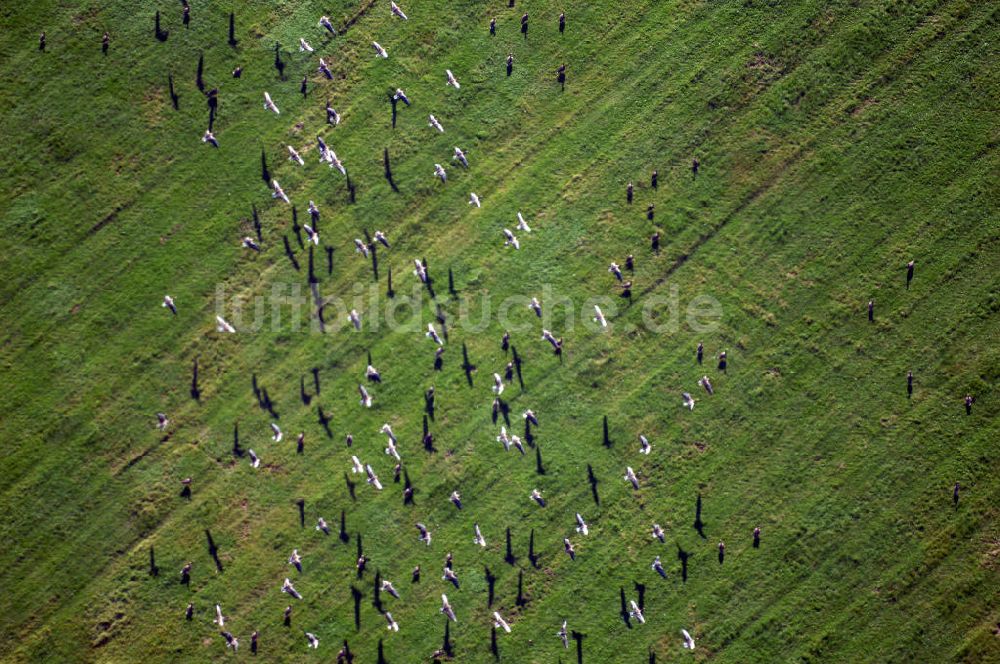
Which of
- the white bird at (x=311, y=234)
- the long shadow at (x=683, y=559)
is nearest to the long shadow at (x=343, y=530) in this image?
the white bird at (x=311, y=234)

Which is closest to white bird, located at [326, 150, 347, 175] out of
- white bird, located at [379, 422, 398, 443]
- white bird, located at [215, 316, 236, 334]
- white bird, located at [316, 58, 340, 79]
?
white bird, located at [316, 58, 340, 79]

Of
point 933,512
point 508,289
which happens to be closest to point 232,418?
point 508,289

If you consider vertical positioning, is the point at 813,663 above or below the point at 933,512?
below

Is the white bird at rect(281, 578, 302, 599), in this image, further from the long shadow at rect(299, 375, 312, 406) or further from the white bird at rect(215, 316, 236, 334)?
the white bird at rect(215, 316, 236, 334)

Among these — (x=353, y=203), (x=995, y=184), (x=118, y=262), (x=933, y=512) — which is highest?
(x=118, y=262)

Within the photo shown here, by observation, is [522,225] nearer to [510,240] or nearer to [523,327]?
[510,240]

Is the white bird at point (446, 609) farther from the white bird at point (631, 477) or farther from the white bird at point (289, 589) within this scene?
the white bird at point (631, 477)

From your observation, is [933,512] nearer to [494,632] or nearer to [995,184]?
[995,184]
